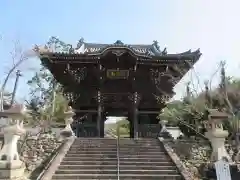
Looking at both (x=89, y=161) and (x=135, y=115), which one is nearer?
Answer: (x=89, y=161)

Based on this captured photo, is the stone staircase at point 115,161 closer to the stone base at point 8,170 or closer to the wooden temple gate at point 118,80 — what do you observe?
the stone base at point 8,170

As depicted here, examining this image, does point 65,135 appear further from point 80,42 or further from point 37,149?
point 80,42

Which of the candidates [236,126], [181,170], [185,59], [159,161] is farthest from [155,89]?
[181,170]

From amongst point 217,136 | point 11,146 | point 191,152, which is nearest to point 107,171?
point 11,146

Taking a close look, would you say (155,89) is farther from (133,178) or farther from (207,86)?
(133,178)

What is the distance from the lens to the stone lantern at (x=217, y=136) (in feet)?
29.6

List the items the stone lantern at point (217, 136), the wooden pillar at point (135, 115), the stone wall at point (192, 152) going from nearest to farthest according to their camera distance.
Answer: the stone lantern at point (217, 136), the stone wall at point (192, 152), the wooden pillar at point (135, 115)

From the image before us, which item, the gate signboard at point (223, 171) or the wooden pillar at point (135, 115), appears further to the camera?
the wooden pillar at point (135, 115)

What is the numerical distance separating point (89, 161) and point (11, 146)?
9.95ft

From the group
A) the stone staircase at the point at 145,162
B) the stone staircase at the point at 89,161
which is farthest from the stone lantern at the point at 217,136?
the stone staircase at the point at 89,161

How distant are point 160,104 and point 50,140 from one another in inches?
281

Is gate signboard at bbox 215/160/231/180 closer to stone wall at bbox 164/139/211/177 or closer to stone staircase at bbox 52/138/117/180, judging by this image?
stone staircase at bbox 52/138/117/180

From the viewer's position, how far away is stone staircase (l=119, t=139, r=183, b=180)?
9.70 m

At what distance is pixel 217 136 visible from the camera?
9.36 meters
